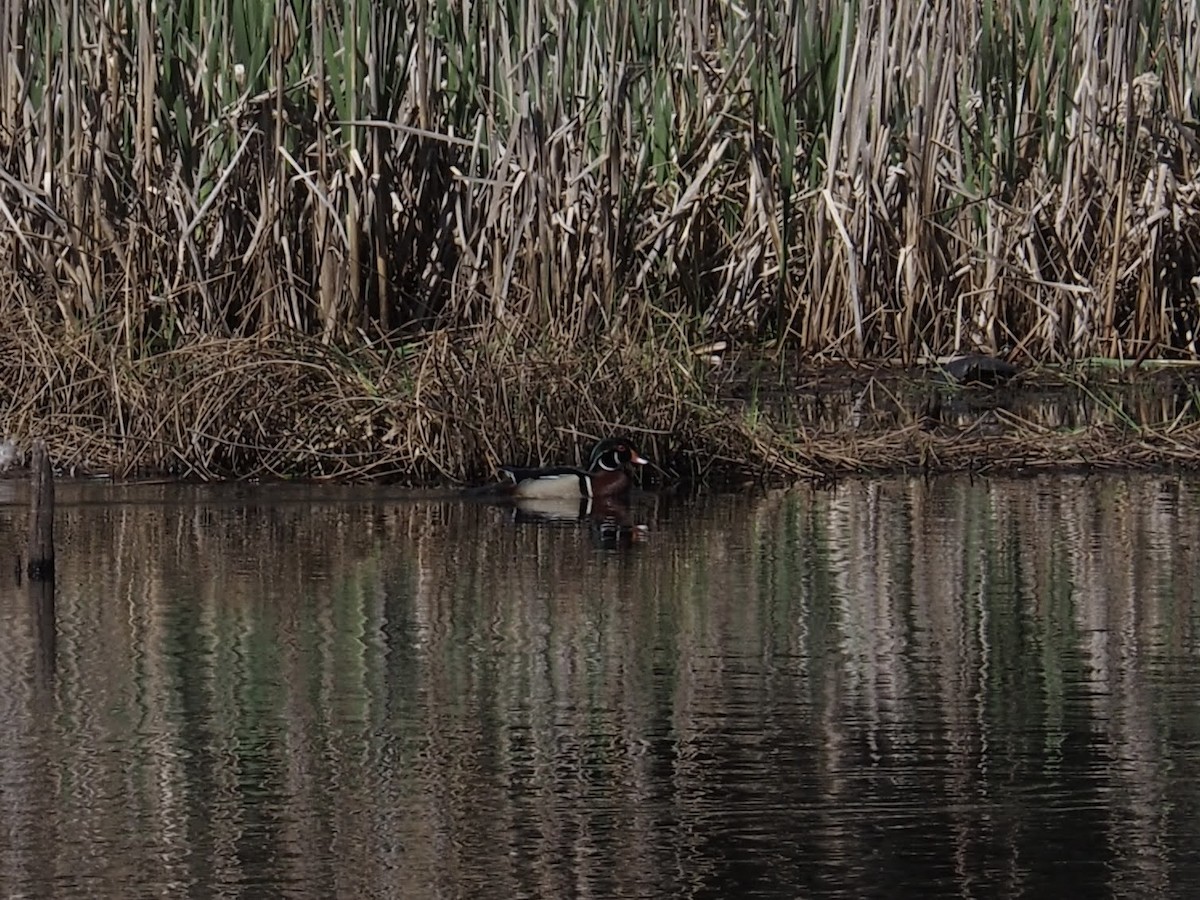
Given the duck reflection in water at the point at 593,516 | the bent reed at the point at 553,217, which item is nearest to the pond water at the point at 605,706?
the duck reflection in water at the point at 593,516

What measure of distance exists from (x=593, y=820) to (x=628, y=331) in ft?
19.7

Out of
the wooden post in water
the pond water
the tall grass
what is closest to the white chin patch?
the pond water

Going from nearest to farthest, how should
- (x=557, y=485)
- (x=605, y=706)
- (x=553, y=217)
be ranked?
1. (x=605, y=706)
2. (x=557, y=485)
3. (x=553, y=217)

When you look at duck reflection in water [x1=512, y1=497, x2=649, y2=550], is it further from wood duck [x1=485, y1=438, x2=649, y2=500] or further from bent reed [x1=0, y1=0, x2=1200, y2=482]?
bent reed [x1=0, y1=0, x2=1200, y2=482]

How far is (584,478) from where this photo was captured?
34.6 ft

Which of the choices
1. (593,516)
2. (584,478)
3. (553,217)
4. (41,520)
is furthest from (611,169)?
(41,520)

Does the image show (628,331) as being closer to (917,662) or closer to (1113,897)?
(917,662)

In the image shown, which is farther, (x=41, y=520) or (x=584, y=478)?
(x=584, y=478)

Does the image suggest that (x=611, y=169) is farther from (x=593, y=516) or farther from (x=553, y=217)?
(x=593, y=516)

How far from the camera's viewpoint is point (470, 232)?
523 inches

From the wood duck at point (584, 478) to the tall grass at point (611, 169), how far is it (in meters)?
1.00

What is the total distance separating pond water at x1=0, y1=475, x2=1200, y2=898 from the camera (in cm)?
532

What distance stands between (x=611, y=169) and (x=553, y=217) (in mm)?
614

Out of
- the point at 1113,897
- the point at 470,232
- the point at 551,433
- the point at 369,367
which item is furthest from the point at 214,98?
the point at 1113,897
